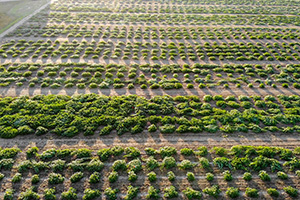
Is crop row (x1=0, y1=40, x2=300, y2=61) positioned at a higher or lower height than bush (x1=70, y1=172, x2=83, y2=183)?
higher

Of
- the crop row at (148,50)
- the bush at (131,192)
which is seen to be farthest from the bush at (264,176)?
the crop row at (148,50)

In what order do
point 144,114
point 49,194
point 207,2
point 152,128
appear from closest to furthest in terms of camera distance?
point 49,194 → point 152,128 → point 144,114 → point 207,2

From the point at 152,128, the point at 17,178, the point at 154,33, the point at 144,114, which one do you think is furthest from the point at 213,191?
the point at 154,33

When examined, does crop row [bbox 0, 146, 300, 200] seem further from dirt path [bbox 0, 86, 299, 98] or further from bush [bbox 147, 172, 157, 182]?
dirt path [bbox 0, 86, 299, 98]

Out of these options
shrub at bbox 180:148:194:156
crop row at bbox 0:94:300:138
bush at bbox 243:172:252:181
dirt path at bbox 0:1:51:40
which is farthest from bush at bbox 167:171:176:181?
dirt path at bbox 0:1:51:40

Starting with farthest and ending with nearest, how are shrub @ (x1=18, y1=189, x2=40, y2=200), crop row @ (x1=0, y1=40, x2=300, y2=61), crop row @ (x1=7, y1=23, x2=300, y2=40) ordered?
crop row @ (x1=7, y1=23, x2=300, y2=40), crop row @ (x1=0, y1=40, x2=300, y2=61), shrub @ (x1=18, y1=189, x2=40, y2=200)

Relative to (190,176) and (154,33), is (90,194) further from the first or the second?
(154,33)

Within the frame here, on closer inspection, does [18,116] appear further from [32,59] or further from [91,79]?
[32,59]
